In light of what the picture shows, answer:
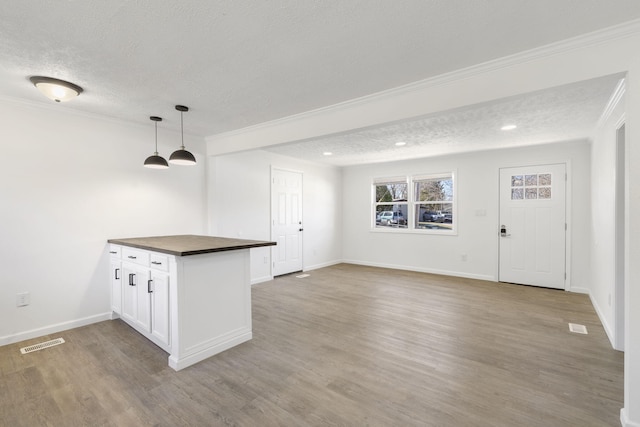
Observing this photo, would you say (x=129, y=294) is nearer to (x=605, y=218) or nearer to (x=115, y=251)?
(x=115, y=251)

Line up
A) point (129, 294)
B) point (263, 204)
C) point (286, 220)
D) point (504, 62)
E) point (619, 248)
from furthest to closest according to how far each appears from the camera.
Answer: point (286, 220), point (263, 204), point (129, 294), point (619, 248), point (504, 62)

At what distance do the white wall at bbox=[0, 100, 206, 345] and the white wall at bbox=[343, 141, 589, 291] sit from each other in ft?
15.0

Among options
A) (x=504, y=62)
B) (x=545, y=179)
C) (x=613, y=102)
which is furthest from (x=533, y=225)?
(x=504, y=62)

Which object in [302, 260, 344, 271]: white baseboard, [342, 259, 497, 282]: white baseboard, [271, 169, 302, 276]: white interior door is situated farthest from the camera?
[302, 260, 344, 271]: white baseboard

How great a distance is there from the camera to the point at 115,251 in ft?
11.7

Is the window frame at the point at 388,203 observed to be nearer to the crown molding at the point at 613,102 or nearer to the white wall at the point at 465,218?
the white wall at the point at 465,218

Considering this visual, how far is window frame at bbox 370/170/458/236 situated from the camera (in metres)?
6.04

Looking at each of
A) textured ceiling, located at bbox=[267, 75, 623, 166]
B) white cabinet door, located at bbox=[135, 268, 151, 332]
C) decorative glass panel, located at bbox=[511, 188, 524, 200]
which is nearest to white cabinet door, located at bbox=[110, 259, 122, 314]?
white cabinet door, located at bbox=[135, 268, 151, 332]

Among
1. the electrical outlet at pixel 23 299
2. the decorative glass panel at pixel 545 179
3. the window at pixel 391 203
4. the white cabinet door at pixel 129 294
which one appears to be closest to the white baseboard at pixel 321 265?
the window at pixel 391 203

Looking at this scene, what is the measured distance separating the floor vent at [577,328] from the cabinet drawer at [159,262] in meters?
4.32

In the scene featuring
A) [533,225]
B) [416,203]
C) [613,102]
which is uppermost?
[613,102]

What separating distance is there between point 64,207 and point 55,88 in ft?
4.56

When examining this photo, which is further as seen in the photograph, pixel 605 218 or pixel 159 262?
pixel 605 218

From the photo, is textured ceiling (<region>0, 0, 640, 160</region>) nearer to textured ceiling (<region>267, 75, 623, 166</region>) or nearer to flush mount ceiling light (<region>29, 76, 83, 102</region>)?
flush mount ceiling light (<region>29, 76, 83, 102</region>)
